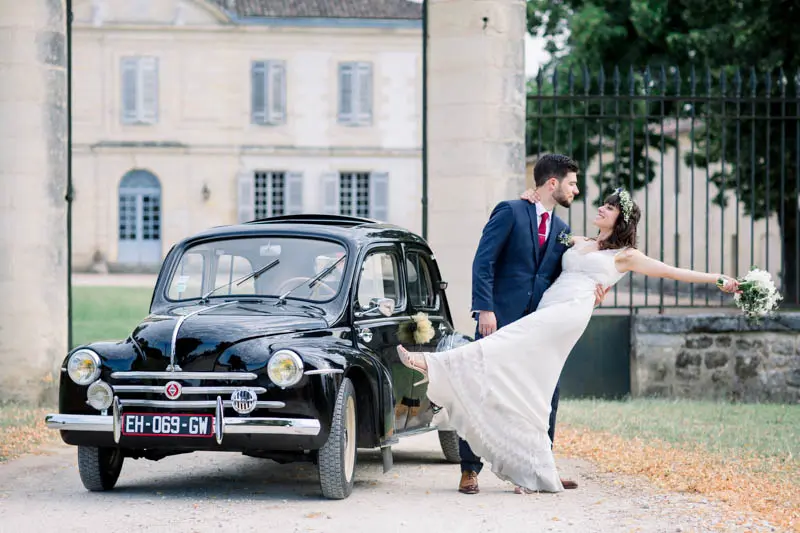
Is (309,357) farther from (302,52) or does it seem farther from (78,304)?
(302,52)

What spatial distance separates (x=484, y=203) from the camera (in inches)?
508

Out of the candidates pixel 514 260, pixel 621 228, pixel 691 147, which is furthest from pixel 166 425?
pixel 691 147

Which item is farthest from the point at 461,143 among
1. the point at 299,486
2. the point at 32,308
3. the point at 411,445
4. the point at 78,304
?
the point at 78,304

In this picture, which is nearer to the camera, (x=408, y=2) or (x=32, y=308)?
(x=32, y=308)

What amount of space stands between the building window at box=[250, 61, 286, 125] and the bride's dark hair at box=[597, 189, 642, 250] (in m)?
33.6

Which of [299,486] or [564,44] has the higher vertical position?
[564,44]

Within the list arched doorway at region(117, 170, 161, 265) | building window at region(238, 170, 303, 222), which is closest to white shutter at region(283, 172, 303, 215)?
building window at region(238, 170, 303, 222)

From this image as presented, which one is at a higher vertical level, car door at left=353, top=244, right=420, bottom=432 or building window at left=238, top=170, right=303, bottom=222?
building window at left=238, top=170, right=303, bottom=222

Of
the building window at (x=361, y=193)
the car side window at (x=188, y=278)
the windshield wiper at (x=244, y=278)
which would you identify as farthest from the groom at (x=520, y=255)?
the building window at (x=361, y=193)

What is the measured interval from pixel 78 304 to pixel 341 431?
67.9 ft

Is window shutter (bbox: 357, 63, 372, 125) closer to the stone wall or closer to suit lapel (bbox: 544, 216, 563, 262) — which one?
the stone wall

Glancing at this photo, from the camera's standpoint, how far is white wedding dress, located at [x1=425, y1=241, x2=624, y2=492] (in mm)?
7590

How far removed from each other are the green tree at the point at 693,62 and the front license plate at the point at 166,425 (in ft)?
38.8

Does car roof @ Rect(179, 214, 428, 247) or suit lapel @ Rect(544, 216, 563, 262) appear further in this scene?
car roof @ Rect(179, 214, 428, 247)
